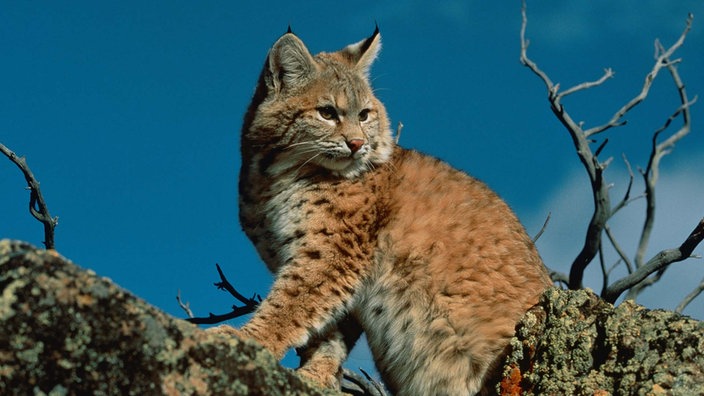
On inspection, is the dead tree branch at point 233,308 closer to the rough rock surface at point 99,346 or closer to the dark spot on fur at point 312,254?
the dark spot on fur at point 312,254

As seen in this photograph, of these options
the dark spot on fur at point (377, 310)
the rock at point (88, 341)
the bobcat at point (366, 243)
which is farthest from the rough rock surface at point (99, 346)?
the dark spot on fur at point (377, 310)

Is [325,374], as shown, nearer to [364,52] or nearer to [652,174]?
[364,52]

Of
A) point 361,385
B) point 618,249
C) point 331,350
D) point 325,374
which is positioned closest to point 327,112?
point 331,350

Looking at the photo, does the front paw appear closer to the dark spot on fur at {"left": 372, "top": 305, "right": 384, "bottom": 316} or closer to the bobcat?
the bobcat

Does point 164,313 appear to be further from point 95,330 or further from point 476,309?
point 476,309

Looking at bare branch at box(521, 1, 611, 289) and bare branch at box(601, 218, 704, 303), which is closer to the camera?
bare branch at box(601, 218, 704, 303)

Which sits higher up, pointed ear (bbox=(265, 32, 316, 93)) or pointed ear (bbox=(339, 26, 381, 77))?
pointed ear (bbox=(339, 26, 381, 77))

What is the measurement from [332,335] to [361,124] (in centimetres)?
156

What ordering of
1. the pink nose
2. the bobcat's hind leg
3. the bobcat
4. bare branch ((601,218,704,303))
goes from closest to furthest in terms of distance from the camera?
1. the bobcat
2. the bobcat's hind leg
3. the pink nose
4. bare branch ((601,218,704,303))

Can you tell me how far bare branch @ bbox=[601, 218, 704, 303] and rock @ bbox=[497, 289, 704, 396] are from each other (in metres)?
3.17

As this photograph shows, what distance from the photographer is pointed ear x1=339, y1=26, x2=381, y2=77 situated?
6324 millimetres

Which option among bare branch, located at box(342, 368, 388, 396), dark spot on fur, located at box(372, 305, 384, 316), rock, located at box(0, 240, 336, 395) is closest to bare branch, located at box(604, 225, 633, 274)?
bare branch, located at box(342, 368, 388, 396)

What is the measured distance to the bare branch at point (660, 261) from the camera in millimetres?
6684

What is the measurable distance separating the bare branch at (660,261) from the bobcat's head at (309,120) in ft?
9.06
